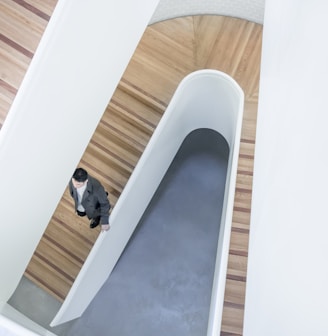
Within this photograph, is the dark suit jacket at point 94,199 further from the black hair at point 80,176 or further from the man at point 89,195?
the black hair at point 80,176

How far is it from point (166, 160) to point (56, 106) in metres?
2.97

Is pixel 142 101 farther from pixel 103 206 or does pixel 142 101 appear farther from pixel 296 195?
pixel 296 195

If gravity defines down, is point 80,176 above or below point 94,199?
below

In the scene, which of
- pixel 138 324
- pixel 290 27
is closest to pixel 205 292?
pixel 138 324

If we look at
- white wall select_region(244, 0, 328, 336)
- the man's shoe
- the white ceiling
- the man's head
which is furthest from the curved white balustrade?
white wall select_region(244, 0, 328, 336)

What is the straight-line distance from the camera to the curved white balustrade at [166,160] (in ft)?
17.0

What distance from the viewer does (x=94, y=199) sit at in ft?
14.3

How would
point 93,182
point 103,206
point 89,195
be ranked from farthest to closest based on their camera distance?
point 103,206 < point 89,195 < point 93,182

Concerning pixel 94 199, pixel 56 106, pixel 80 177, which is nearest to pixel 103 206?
pixel 94 199

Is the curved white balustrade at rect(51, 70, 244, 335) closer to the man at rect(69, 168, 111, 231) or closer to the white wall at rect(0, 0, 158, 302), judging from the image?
the man at rect(69, 168, 111, 231)

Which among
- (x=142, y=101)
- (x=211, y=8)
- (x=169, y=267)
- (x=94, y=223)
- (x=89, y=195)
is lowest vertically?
(x=89, y=195)

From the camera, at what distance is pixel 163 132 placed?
5387mm

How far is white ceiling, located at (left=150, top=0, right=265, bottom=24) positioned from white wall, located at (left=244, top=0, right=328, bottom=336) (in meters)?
2.19

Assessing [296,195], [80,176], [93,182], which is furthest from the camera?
[93,182]
